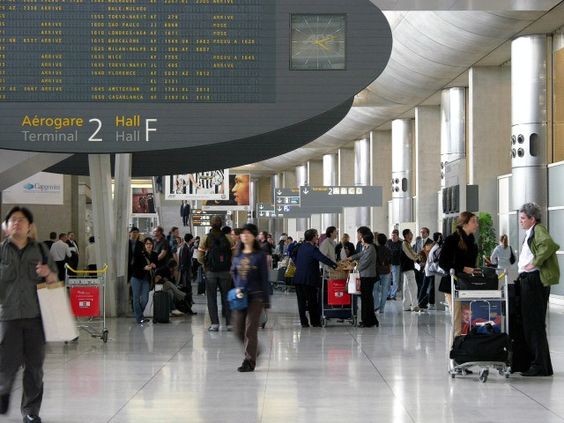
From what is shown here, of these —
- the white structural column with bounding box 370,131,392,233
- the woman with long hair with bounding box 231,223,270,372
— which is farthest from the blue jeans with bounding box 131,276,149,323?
the white structural column with bounding box 370,131,392,233

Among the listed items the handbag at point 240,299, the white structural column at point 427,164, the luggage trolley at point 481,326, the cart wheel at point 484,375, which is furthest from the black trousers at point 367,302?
the white structural column at point 427,164

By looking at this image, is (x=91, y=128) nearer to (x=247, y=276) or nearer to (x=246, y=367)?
(x=247, y=276)

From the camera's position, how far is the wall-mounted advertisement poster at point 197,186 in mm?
35594

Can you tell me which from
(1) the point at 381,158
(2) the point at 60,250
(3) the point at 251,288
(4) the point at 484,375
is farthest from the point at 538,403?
(1) the point at 381,158

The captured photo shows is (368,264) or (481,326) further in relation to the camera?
(368,264)

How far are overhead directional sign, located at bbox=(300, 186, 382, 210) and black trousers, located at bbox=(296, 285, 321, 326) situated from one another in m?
17.2

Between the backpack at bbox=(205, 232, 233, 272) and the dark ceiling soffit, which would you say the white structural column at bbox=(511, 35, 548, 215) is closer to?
the dark ceiling soffit

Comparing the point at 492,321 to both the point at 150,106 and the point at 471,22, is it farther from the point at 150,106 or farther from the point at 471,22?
the point at 471,22

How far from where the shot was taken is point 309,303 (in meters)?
17.3

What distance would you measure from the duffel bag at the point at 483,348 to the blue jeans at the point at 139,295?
8325 millimetres

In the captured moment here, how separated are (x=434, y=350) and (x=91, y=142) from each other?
220 inches

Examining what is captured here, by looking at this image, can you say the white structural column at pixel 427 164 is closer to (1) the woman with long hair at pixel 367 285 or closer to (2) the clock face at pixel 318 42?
(1) the woman with long hair at pixel 367 285

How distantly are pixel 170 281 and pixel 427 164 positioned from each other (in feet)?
66.4

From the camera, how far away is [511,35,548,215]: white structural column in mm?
24219
